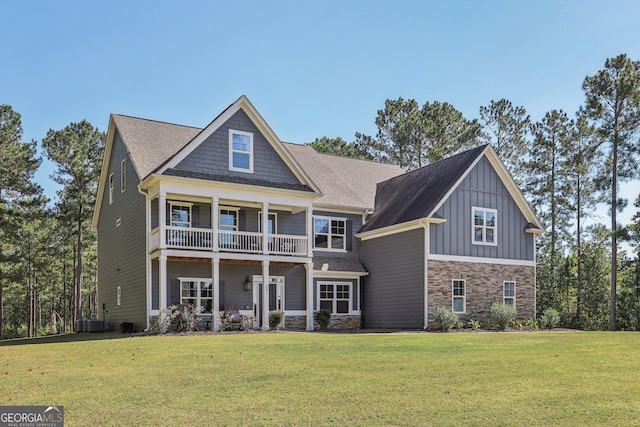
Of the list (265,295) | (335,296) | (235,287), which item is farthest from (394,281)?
(235,287)

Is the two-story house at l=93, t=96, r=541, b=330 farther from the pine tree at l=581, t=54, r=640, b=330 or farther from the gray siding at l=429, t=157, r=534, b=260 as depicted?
the pine tree at l=581, t=54, r=640, b=330

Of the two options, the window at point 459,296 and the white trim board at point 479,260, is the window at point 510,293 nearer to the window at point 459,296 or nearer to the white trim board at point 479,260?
the white trim board at point 479,260

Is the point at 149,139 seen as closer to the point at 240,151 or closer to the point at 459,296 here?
the point at 240,151

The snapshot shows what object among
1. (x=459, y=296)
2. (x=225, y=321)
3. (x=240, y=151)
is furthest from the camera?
(x=459, y=296)

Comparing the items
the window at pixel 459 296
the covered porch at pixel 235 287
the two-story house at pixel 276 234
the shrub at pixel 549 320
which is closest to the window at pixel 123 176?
the two-story house at pixel 276 234

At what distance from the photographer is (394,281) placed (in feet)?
86.4

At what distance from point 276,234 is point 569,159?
A: 24.2 metres

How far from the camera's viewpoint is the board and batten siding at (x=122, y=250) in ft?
76.9

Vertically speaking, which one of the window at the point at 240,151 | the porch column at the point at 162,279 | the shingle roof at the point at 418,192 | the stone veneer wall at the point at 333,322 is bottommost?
the stone veneer wall at the point at 333,322

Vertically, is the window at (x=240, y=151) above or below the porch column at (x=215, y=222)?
above

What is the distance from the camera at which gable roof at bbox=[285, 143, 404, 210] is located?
92.8 feet

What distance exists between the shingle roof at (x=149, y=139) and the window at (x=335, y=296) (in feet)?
28.4

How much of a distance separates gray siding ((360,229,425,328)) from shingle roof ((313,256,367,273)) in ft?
1.39

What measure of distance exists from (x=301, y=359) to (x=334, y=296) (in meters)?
15.1
